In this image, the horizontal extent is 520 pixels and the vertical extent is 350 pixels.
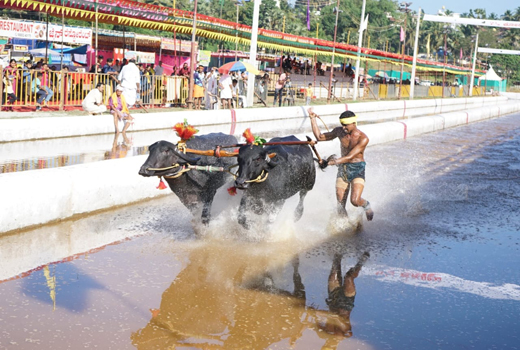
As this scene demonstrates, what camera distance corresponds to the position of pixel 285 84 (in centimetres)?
3584

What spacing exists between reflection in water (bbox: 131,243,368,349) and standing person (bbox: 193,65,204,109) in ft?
67.5

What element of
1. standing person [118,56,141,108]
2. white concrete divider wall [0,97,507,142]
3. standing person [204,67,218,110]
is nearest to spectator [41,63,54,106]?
standing person [118,56,141,108]

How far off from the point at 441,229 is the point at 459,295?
134 inches

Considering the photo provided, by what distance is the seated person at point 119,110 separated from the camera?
18.9 metres

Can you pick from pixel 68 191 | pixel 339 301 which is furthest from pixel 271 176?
pixel 68 191

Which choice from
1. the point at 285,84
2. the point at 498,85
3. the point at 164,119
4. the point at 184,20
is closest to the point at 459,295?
the point at 164,119

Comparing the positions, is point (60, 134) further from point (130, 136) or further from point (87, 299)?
point (87, 299)

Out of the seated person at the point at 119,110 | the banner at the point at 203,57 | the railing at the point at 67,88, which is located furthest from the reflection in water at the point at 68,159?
the banner at the point at 203,57

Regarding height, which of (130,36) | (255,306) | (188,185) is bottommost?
(255,306)

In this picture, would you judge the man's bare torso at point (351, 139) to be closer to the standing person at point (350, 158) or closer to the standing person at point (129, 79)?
the standing person at point (350, 158)

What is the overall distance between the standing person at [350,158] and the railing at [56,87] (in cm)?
1293

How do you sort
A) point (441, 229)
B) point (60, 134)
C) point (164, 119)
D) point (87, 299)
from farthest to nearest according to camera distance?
point (164, 119), point (60, 134), point (441, 229), point (87, 299)

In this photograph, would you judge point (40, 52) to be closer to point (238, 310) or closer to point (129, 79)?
point (129, 79)

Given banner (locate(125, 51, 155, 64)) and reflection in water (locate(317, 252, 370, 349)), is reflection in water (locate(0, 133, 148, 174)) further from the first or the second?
banner (locate(125, 51, 155, 64))
